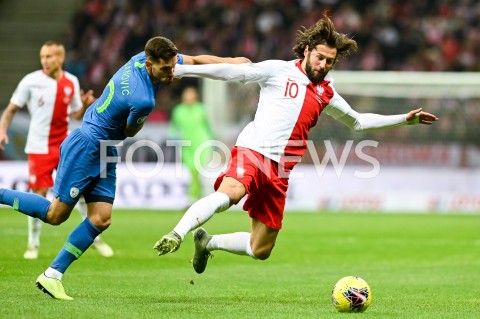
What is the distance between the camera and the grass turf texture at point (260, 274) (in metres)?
7.53

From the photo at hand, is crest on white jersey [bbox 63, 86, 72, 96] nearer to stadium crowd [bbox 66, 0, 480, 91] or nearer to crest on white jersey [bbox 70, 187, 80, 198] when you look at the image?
crest on white jersey [bbox 70, 187, 80, 198]

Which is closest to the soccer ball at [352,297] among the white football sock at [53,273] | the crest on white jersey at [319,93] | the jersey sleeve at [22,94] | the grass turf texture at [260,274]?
the grass turf texture at [260,274]

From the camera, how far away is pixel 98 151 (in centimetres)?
804

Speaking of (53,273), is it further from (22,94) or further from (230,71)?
(22,94)

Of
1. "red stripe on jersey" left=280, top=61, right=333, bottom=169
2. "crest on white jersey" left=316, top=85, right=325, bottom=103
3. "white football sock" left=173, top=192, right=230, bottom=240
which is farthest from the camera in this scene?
"crest on white jersey" left=316, top=85, right=325, bottom=103

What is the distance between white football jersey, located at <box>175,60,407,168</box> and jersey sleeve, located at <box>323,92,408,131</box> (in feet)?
0.57

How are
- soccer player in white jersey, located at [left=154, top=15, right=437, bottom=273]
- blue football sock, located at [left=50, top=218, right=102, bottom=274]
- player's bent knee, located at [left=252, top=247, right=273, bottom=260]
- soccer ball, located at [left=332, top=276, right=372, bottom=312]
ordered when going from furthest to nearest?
player's bent knee, located at [left=252, top=247, right=273, bottom=260], soccer player in white jersey, located at [left=154, top=15, right=437, bottom=273], blue football sock, located at [left=50, top=218, right=102, bottom=274], soccer ball, located at [left=332, top=276, right=372, bottom=312]

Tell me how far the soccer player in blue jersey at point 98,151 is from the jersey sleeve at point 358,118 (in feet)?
3.48

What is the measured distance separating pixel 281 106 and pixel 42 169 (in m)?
4.51

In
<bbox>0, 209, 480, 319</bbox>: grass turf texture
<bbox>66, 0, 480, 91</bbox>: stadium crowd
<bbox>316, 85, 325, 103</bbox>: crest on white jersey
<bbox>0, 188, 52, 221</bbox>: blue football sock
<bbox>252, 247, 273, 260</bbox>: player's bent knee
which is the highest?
<bbox>66, 0, 480, 91</bbox>: stadium crowd

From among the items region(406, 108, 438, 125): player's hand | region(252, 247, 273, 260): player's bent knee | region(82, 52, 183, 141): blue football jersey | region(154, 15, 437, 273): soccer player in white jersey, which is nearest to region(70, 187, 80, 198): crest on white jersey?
region(82, 52, 183, 141): blue football jersey

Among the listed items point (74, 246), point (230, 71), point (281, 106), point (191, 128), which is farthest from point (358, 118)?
point (191, 128)

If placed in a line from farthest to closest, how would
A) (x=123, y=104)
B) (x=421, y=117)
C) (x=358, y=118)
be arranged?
(x=358, y=118) → (x=421, y=117) → (x=123, y=104)

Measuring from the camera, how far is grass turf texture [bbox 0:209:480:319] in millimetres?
7527
